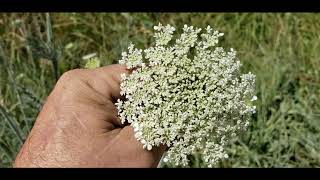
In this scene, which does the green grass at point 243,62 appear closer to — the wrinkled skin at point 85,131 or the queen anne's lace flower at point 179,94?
the wrinkled skin at point 85,131

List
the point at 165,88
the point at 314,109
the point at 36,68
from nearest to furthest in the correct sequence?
the point at 165,88
the point at 314,109
the point at 36,68

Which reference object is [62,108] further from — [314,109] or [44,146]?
[314,109]

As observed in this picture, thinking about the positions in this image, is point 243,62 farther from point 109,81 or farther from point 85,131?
point 85,131

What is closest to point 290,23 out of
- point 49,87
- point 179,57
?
point 49,87

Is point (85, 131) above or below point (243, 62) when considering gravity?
above

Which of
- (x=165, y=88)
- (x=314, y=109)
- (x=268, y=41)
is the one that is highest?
(x=165, y=88)

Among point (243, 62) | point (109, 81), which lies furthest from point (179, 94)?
point (243, 62)
